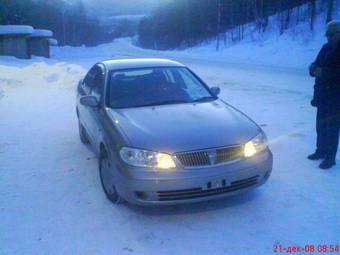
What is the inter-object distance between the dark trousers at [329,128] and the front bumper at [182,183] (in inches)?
66.9

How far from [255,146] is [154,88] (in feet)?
5.48

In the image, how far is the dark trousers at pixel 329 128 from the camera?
5.02 metres

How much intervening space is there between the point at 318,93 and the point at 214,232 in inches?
97.8

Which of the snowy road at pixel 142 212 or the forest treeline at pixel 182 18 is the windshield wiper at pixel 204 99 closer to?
the snowy road at pixel 142 212

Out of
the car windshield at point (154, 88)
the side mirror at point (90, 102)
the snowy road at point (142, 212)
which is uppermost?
the car windshield at point (154, 88)

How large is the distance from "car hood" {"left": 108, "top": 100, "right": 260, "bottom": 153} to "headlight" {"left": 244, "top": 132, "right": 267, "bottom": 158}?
5 centimetres

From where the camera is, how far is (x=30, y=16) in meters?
61.8

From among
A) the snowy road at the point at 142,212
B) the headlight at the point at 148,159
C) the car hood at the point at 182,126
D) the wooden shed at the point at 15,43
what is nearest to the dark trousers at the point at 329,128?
the snowy road at the point at 142,212

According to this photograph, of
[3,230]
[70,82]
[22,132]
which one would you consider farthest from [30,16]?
[3,230]

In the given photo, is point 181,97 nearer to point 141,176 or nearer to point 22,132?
point 141,176

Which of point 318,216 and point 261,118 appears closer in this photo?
point 318,216

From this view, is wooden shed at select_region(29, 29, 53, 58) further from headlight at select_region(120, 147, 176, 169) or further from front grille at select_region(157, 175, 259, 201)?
front grille at select_region(157, 175, 259, 201)

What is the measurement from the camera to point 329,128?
507 centimetres

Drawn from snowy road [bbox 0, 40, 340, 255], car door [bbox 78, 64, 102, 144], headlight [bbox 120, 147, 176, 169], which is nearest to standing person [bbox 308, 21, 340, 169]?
snowy road [bbox 0, 40, 340, 255]
